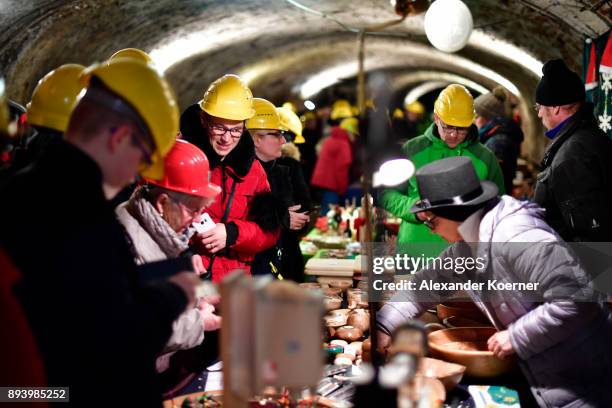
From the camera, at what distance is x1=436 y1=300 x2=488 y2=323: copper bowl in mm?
3629

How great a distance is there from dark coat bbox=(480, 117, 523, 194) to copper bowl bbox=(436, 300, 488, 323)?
4.30 meters

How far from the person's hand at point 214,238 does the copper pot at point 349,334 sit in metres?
0.90

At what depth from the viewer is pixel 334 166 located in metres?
11.0

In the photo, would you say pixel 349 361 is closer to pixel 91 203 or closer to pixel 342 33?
pixel 91 203

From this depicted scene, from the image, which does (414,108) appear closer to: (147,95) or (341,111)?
(341,111)

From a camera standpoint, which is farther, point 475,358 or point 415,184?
point 415,184

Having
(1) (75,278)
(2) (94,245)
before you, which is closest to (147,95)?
(2) (94,245)

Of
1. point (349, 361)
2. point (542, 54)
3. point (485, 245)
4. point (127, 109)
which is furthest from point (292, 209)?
point (542, 54)

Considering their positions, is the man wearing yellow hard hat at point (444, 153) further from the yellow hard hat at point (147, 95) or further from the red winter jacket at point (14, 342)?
the red winter jacket at point (14, 342)

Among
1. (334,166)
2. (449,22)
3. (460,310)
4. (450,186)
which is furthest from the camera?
(334,166)

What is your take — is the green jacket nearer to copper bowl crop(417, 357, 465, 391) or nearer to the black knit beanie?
the black knit beanie

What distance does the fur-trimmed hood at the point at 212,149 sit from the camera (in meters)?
4.04

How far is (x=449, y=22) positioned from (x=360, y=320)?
3.69 metres

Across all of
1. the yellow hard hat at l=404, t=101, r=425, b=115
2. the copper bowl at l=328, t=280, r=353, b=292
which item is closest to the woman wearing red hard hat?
the copper bowl at l=328, t=280, r=353, b=292
